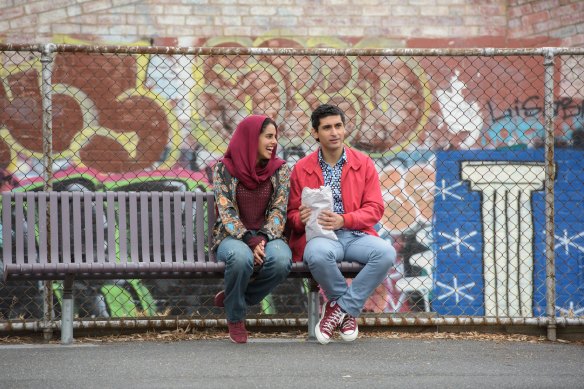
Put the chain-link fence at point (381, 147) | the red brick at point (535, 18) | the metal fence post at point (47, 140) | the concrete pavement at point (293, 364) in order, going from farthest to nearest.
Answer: the red brick at point (535, 18)
the chain-link fence at point (381, 147)
the metal fence post at point (47, 140)
the concrete pavement at point (293, 364)

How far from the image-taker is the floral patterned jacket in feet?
17.6

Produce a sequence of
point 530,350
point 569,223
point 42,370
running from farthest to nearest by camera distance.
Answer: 1. point 569,223
2. point 530,350
3. point 42,370

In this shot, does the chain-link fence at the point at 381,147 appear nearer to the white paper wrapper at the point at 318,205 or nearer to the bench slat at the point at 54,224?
the bench slat at the point at 54,224

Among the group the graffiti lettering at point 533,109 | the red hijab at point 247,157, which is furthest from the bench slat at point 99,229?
the graffiti lettering at point 533,109

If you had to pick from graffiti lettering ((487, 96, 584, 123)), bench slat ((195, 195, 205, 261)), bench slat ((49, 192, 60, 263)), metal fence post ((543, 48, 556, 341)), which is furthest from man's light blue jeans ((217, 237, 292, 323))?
graffiti lettering ((487, 96, 584, 123))

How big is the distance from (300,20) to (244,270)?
3929 millimetres

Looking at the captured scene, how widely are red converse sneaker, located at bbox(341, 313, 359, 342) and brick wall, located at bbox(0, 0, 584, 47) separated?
153 inches

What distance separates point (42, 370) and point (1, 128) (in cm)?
415

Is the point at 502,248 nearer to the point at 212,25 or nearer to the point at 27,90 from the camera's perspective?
the point at 212,25

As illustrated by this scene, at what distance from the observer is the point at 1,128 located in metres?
8.24

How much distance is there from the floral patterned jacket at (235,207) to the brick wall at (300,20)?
333 cm

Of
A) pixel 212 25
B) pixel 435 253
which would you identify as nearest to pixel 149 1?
pixel 212 25

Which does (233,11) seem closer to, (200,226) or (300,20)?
(300,20)

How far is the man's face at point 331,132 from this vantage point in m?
5.60
